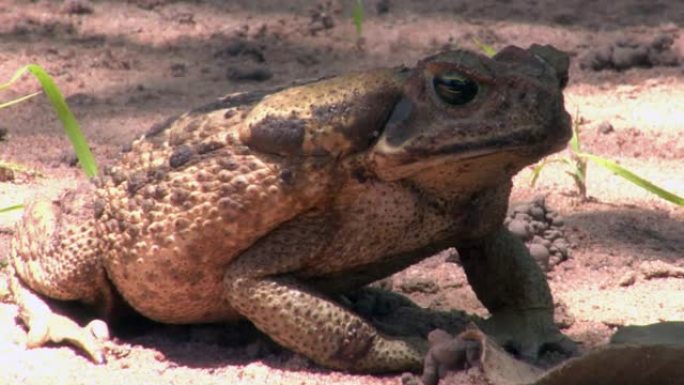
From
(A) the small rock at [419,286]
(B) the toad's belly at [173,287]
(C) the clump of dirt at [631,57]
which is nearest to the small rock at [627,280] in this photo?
(A) the small rock at [419,286]

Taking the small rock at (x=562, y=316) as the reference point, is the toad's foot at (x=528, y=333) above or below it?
above

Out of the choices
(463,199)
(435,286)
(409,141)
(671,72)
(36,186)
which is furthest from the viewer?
(671,72)

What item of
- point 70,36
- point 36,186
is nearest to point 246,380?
point 36,186

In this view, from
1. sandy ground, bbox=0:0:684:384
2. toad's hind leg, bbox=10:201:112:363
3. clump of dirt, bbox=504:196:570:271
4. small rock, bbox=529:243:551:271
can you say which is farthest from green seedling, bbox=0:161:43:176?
small rock, bbox=529:243:551:271

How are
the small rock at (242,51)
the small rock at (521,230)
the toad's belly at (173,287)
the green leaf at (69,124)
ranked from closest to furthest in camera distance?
the toad's belly at (173,287) → the green leaf at (69,124) → the small rock at (521,230) → the small rock at (242,51)

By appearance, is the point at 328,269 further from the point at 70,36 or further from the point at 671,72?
the point at 70,36

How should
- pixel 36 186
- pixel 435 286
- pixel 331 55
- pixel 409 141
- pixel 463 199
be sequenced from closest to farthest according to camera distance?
pixel 409 141
pixel 463 199
pixel 435 286
pixel 36 186
pixel 331 55

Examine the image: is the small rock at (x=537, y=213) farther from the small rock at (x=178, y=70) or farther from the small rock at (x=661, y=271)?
the small rock at (x=178, y=70)
